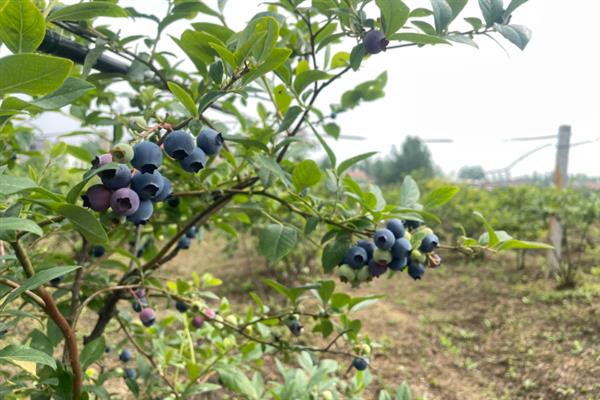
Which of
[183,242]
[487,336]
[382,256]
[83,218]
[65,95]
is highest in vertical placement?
[65,95]

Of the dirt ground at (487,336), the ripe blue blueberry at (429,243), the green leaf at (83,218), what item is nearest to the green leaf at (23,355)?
the green leaf at (83,218)

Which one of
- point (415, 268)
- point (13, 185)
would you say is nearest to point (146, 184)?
point (13, 185)

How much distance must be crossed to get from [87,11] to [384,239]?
1.74 ft

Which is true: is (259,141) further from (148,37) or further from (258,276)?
(258,276)

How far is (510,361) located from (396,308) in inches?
51.3

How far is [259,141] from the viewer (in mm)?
774

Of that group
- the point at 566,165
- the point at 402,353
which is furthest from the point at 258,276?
the point at 566,165

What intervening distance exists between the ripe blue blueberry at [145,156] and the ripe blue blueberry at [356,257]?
408mm

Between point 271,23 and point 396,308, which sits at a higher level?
point 271,23

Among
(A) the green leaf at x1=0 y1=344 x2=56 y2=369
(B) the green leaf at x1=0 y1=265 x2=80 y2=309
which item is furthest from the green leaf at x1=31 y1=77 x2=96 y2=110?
(A) the green leaf at x1=0 y1=344 x2=56 y2=369

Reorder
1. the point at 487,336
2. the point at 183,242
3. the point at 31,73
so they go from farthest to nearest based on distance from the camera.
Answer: the point at 487,336
the point at 183,242
the point at 31,73

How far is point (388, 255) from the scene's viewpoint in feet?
2.48

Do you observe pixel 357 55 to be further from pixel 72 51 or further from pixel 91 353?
pixel 91 353

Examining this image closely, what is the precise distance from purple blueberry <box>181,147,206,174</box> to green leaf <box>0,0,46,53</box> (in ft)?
0.59
